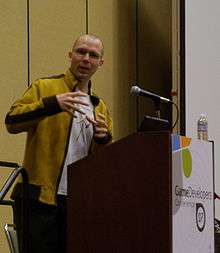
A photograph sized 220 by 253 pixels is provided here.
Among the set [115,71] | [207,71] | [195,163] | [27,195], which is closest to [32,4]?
[115,71]

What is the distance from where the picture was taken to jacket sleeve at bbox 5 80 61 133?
245cm

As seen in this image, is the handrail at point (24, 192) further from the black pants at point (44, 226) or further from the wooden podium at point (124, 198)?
the wooden podium at point (124, 198)

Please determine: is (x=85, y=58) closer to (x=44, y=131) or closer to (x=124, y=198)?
(x=44, y=131)

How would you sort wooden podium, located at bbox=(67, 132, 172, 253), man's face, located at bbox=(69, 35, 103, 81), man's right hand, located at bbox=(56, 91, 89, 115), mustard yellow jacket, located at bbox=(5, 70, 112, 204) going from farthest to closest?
1. man's face, located at bbox=(69, 35, 103, 81)
2. mustard yellow jacket, located at bbox=(5, 70, 112, 204)
3. man's right hand, located at bbox=(56, 91, 89, 115)
4. wooden podium, located at bbox=(67, 132, 172, 253)

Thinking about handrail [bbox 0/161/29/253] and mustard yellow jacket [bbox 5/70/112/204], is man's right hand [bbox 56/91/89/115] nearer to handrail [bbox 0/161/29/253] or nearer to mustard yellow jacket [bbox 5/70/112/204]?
mustard yellow jacket [bbox 5/70/112/204]

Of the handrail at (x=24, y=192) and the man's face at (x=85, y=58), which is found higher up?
the man's face at (x=85, y=58)

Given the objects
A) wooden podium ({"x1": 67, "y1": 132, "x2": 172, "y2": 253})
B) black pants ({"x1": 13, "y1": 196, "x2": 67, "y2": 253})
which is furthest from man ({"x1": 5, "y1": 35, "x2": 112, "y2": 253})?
wooden podium ({"x1": 67, "y1": 132, "x2": 172, "y2": 253})

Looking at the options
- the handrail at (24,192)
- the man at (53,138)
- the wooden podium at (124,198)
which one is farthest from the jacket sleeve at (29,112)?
the wooden podium at (124,198)

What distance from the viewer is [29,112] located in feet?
8.27

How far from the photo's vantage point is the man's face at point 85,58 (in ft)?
9.04

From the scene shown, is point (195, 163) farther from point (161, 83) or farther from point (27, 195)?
point (161, 83)

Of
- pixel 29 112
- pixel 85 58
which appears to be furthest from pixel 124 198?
pixel 85 58

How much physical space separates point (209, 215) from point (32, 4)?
248cm

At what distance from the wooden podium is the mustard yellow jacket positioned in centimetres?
32
